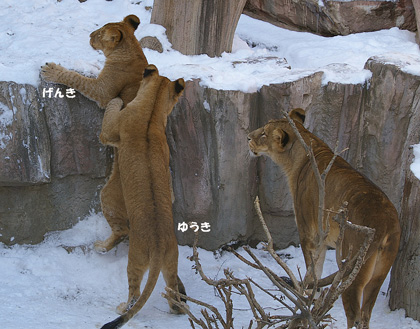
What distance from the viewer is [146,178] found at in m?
5.39

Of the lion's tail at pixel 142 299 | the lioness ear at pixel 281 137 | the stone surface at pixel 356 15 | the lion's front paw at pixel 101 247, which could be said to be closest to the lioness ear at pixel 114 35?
the lioness ear at pixel 281 137

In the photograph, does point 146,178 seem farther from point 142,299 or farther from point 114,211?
point 142,299

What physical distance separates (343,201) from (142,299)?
5.21 ft

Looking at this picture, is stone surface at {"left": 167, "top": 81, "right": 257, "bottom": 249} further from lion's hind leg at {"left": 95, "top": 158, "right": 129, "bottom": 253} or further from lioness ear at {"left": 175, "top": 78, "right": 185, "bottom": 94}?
lion's hind leg at {"left": 95, "top": 158, "right": 129, "bottom": 253}

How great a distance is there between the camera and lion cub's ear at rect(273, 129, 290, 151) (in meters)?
5.67

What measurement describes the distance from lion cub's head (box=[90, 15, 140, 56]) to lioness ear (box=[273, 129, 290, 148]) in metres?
1.71

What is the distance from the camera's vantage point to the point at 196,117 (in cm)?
632

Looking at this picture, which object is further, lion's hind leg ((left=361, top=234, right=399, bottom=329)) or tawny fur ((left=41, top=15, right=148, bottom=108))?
tawny fur ((left=41, top=15, right=148, bottom=108))

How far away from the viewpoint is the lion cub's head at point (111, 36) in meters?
6.28

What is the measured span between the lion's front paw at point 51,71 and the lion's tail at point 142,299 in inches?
79.9

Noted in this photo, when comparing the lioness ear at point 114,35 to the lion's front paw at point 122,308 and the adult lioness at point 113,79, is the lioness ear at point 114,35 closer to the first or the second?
the adult lioness at point 113,79

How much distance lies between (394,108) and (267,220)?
1627mm

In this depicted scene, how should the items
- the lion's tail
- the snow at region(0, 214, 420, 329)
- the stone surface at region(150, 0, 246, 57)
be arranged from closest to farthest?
1. the lion's tail
2. the snow at region(0, 214, 420, 329)
3. the stone surface at region(150, 0, 246, 57)

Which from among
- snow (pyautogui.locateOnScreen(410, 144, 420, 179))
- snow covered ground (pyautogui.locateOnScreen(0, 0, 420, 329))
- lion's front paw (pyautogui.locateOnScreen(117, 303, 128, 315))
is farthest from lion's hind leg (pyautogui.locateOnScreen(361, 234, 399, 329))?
lion's front paw (pyautogui.locateOnScreen(117, 303, 128, 315))
